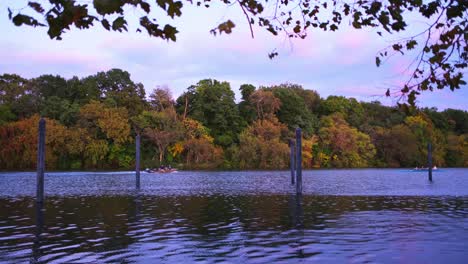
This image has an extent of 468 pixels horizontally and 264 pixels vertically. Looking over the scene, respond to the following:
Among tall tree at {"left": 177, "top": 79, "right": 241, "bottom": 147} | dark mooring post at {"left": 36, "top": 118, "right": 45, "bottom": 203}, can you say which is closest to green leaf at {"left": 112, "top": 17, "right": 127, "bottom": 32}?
dark mooring post at {"left": 36, "top": 118, "right": 45, "bottom": 203}

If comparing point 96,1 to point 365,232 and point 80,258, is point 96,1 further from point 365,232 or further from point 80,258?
point 365,232

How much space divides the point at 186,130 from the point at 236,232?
6137cm

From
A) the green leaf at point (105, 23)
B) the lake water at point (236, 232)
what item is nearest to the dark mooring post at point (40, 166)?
the lake water at point (236, 232)

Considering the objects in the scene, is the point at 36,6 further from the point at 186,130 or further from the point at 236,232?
the point at 186,130

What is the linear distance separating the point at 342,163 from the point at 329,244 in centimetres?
7122

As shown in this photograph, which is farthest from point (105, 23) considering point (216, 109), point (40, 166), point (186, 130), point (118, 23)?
point (216, 109)

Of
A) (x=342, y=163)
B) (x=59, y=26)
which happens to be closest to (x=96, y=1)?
(x=59, y=26)

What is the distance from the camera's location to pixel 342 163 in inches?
3125

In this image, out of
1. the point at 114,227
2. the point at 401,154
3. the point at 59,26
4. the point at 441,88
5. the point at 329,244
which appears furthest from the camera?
the point at 401,154

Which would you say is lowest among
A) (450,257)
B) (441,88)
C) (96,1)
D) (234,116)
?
(450,257)

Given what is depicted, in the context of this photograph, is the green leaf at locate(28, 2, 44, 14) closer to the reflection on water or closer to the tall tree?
the reflection on water

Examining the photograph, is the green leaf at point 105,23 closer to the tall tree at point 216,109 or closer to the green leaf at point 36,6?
the green leaf at point 36,6

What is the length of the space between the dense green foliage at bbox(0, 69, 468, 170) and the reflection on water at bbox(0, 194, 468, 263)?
165ft

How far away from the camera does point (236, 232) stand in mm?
11617
